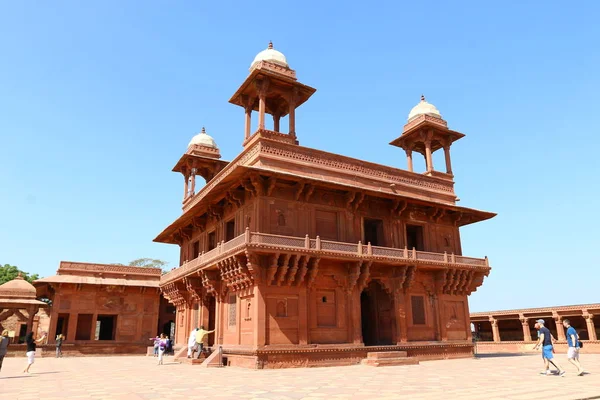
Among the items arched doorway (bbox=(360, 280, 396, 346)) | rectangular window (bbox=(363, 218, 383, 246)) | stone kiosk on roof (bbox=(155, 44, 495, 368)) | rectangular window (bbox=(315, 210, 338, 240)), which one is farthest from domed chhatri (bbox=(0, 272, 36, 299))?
rectangular window (bbox=(363, 218, 383, 246))

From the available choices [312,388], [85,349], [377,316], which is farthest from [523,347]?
[85,349]

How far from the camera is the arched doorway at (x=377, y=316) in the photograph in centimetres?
1903

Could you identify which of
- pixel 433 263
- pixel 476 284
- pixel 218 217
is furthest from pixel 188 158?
pixel 476 284

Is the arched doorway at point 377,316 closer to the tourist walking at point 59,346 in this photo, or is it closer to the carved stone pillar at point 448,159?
the carved stone pillar at point 448,159

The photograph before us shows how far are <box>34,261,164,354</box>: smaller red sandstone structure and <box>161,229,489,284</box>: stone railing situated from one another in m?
9.78

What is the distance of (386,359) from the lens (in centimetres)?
1593

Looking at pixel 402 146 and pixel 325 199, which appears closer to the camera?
pixel 325 199

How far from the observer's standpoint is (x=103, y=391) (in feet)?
29.2

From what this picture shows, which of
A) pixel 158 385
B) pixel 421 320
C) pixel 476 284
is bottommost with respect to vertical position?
pixel 158 385

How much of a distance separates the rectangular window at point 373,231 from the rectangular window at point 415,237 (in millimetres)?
1661

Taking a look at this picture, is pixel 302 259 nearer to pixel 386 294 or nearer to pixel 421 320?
pixel 386 294

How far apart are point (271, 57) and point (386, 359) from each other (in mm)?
12760

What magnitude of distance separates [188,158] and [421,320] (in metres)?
14.8

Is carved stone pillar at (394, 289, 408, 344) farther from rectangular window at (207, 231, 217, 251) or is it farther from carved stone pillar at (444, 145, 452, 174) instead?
rectangular window at (207, 231, 217, 251)
